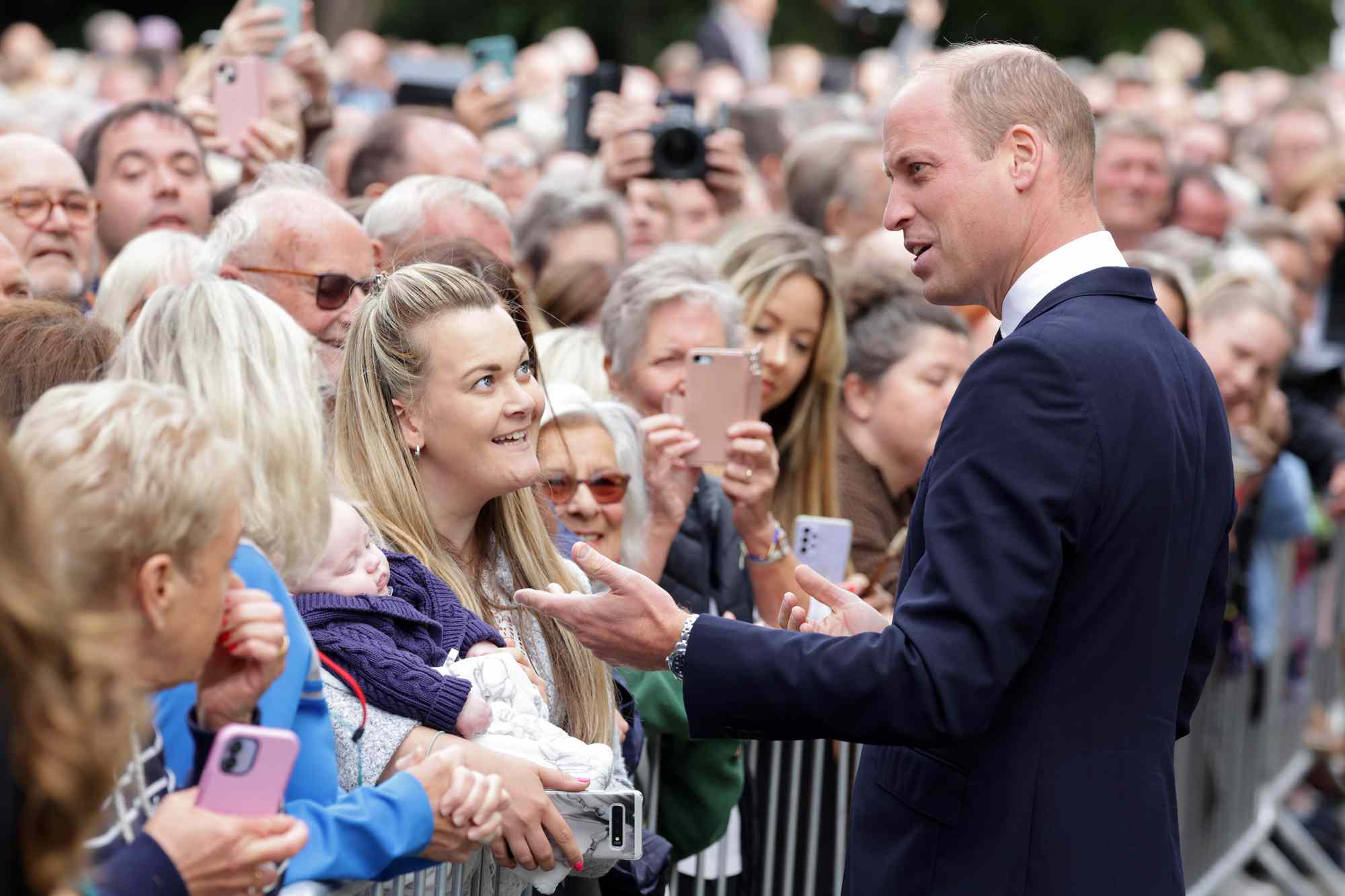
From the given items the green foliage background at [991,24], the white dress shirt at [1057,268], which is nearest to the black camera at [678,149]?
the white dress shirt at [1057,268]

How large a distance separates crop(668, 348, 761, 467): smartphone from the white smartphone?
0.87ft

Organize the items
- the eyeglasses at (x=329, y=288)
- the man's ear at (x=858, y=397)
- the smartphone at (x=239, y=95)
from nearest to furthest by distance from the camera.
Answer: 1. the eyeglasses at (x=329, y=288)
2. the man's ear at (x=858, y=397)
3. the smartphone at (x=239, y=95)

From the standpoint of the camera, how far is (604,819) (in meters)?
2.95

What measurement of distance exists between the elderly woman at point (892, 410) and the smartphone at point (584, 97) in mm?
2733

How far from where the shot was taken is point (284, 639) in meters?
2.37

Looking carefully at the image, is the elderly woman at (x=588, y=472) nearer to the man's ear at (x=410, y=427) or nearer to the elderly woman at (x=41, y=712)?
the man's ear at (x=410, y=427)

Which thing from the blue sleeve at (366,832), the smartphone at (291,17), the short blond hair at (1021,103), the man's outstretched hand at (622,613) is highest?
the short blond hair at (1021,103)

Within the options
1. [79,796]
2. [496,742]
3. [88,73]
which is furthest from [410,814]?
[88,73]

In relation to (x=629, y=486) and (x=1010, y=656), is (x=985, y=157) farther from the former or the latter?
(x=629, y=486)

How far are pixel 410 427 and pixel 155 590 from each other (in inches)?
46.9

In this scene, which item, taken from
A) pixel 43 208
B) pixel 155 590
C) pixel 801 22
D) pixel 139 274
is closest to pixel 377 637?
pixel 155 590

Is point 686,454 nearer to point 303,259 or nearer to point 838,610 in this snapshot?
point 303,259

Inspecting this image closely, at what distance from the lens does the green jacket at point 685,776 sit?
3947 mm

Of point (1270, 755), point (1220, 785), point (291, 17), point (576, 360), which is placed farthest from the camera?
point (1270, 755)
